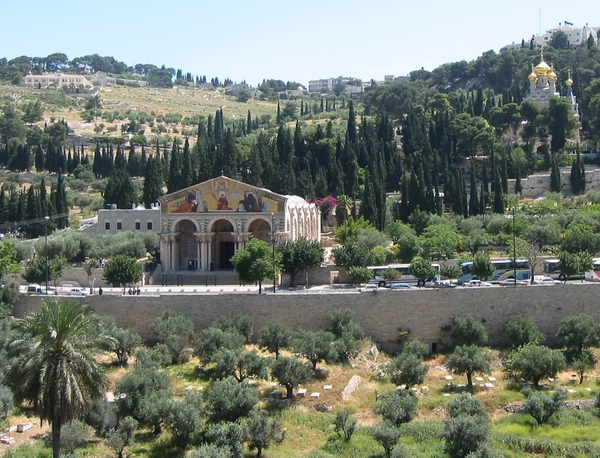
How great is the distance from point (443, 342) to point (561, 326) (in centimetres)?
533

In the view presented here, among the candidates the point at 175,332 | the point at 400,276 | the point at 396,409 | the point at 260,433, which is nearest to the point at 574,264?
the point at 400,276

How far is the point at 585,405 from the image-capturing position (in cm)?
3294

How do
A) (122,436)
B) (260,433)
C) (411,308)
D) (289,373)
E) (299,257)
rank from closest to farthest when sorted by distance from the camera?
(260,433)
(122,436)
(289,373)
(411,308)
(299,257)

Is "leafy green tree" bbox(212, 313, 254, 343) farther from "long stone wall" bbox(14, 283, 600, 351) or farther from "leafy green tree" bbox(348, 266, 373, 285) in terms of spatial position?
"leafy green tree" bbox(348, 266, 373, 285)

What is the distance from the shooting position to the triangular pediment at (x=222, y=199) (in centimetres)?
5009

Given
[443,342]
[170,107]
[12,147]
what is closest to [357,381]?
[443,342]

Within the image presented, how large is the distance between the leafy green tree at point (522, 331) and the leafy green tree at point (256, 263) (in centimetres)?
1171

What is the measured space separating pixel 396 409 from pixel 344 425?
220 centimetres

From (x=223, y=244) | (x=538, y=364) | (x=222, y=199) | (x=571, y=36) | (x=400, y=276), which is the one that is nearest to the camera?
(x=538, y=364)

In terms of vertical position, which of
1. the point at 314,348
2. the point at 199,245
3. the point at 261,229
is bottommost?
the point at 314,348

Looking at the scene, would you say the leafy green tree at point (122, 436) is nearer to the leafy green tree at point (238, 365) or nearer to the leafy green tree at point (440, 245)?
the leafy green tree at point (238, 365)

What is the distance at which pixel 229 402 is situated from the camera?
102 feet

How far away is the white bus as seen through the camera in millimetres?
42219

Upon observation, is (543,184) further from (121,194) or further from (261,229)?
(121,194)
